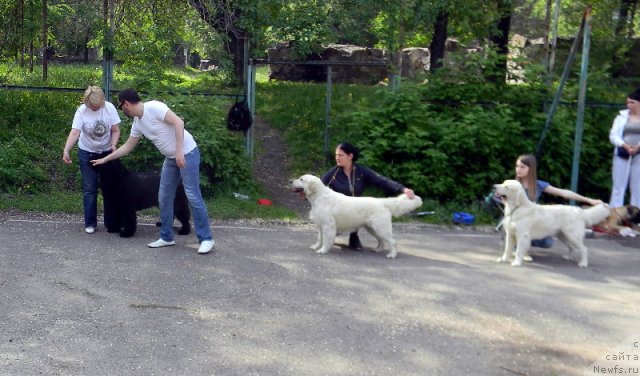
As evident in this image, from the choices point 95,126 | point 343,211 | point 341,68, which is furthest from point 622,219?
point 341,68

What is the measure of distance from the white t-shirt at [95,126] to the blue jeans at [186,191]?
43.2 inches

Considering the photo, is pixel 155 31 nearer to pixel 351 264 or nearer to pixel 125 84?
pixel 125 84

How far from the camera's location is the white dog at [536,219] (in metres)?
8.58

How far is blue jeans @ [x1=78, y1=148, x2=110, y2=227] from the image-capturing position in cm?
960

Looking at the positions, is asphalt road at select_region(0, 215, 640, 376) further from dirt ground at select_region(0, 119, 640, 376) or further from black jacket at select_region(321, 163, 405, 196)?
black jacket at select_region(321, 163, 405, 196)

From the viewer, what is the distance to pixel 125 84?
1277 cm

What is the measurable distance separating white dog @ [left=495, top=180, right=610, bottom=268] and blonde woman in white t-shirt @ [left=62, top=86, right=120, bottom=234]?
14.3 ft

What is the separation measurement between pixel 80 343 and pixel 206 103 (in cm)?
670

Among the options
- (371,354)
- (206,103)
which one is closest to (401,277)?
(371,354)

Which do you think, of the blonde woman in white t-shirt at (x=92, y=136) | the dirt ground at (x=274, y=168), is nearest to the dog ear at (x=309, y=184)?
the blonde woman in white t-shirt at (x=92, y=136)

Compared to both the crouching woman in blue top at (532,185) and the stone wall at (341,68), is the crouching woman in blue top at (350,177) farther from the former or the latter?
the stone wall at (341,68)

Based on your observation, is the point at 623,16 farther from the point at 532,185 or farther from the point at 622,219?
the point at 532,185

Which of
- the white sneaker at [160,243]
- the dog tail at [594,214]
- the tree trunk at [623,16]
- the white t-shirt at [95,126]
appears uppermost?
the tree trunk at [623,16]

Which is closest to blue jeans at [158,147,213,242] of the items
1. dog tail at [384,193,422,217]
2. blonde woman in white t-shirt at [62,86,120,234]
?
blonde woman in white t-shirt at [62,86,120,234]
